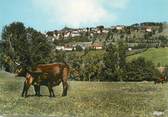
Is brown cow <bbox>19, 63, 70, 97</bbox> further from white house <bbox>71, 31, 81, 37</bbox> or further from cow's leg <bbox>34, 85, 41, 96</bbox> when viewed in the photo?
white house <bbox>71, 31, 81, 37</bbox>

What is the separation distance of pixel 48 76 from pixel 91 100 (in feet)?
6.54

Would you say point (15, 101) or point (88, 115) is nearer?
point (88, 115)

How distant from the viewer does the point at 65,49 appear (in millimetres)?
19344

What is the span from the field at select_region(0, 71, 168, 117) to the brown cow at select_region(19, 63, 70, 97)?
192 millimetres

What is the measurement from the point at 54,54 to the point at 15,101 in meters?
2.28

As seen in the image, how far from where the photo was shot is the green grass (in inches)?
722

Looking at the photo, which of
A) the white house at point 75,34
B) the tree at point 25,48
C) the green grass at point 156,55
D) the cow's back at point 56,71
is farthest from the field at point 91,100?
the white house at point 75,34

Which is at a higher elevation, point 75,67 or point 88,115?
point 75,67

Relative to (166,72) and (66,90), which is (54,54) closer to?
(66,90)

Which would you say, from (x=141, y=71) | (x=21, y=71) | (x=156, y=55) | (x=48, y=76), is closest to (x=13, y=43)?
(x=21, y=71)

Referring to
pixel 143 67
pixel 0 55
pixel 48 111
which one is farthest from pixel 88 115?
pixel 0 55

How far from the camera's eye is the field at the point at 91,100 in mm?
17703

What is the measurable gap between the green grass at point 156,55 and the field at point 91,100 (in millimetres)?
963

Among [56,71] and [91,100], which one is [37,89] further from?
[91,100]
